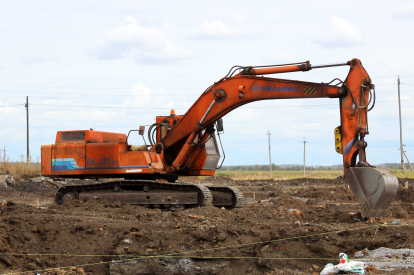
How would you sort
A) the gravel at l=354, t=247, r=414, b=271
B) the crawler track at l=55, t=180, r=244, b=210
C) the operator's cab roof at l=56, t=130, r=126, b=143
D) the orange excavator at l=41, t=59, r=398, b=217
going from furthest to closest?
1. the operator's cab roof at l=56, t=130, r=126, b=143
2. the crawler track at l=55, t=180, r=244, b=210
3. the orange excavator at l=41, t=59, r=398, b=217
4. the gravel at l=354, t=247, r=414, b=271

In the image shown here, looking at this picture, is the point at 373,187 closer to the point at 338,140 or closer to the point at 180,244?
the point at 338,140

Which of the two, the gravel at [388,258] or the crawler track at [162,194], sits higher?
the crawler track at [162,194]

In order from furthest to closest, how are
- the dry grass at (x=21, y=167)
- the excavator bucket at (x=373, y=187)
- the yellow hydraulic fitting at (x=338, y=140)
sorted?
the dry grass at (x=21, y=167) → the yellow hydraulic fitting at (x=338, y=140) → the excavator bucket at (x=373, y=187)

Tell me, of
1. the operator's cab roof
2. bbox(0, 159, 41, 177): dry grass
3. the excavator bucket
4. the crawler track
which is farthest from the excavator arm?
bbox(0, 159, 41, 177): dry grass

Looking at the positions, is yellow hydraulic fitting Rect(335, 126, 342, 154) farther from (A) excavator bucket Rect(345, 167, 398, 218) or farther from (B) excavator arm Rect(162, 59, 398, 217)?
(A) excavator bucket Rect(345, 167, 398, 218)

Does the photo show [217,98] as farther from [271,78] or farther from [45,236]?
[45,236]

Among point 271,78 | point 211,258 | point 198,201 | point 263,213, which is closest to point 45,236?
point 211,258

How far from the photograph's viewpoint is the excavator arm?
9.43 m

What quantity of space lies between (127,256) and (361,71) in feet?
19.0

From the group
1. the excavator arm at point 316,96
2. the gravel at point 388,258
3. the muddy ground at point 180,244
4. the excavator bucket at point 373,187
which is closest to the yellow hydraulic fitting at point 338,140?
the excavator arm at point 316,96

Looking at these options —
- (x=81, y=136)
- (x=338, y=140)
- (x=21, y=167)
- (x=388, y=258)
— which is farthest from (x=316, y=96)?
(x=21, y=167)

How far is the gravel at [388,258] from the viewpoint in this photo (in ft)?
23.7

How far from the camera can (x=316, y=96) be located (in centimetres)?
1068

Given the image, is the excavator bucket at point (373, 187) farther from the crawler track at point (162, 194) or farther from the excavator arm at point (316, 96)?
the crawler track at point (162, 194)
